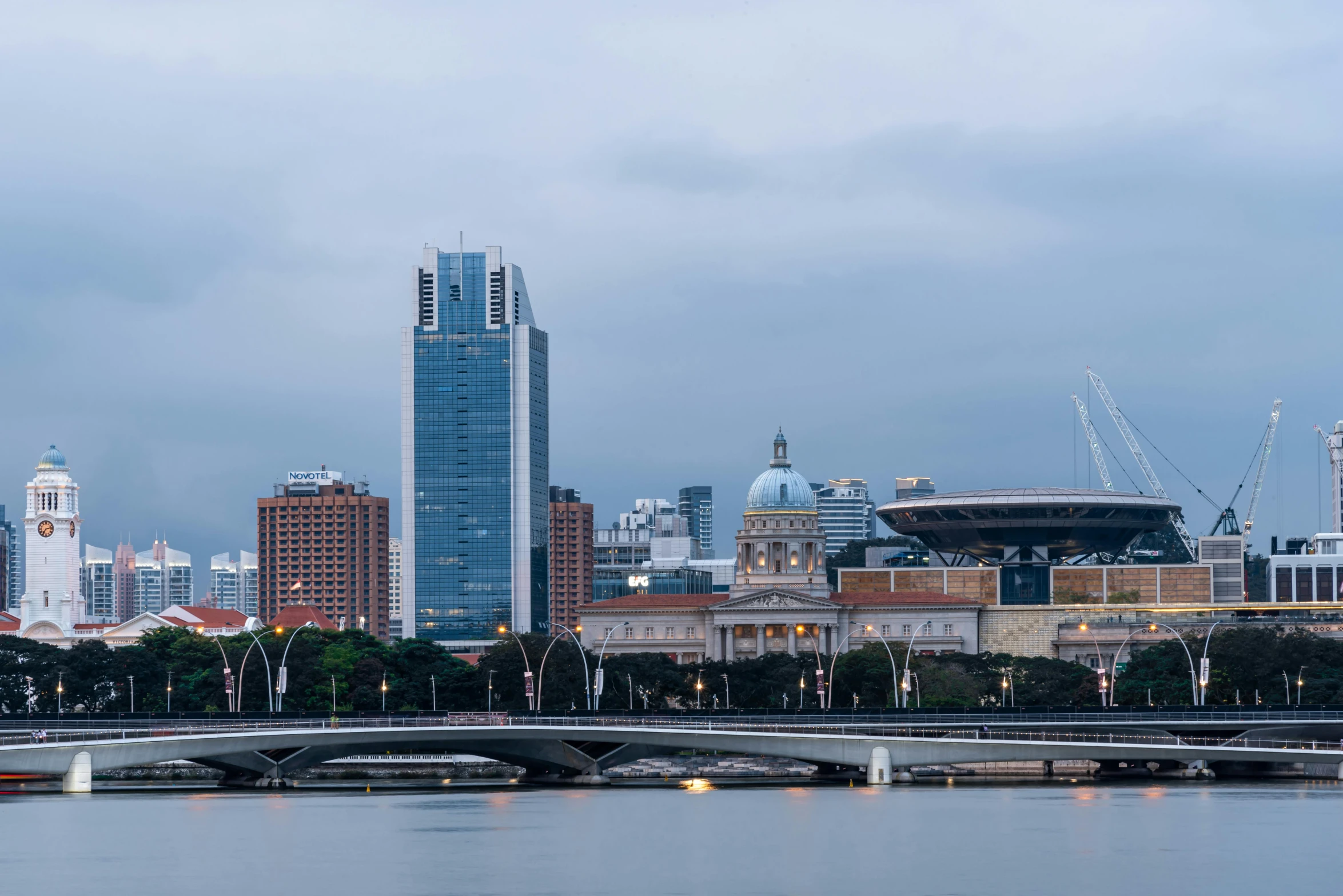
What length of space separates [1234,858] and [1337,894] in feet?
41.1

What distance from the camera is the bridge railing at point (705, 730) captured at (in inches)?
6093

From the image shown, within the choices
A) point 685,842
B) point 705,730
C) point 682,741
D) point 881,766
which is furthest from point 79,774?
point 881,766

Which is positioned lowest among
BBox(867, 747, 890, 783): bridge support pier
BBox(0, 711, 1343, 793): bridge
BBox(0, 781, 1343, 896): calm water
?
BBox(0, 781, 1343, 896): calm water

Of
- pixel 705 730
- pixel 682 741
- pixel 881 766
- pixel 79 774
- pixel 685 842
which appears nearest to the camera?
pixel 685 842

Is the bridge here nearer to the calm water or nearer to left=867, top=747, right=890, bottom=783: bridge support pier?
left=867, top=747, right=890, bottom=783: bridge support pier

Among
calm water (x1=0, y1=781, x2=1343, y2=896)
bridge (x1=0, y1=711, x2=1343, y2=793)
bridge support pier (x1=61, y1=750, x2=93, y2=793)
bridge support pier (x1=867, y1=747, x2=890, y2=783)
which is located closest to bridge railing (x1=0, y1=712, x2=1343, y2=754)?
bridge (x1=0, y1=711, x2=1343, y2=793)

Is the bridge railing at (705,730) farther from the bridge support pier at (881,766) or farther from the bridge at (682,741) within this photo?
the bridge support pier at (881,766)

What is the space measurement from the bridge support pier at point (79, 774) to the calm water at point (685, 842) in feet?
6.00

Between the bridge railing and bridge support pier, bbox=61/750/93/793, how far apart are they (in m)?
3.40

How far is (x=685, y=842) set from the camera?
375 ft

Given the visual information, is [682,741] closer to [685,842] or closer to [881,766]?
[881,766]

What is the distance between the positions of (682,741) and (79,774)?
41.4m

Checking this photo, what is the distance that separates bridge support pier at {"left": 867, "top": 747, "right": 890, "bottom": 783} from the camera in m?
156

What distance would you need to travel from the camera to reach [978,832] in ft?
388
